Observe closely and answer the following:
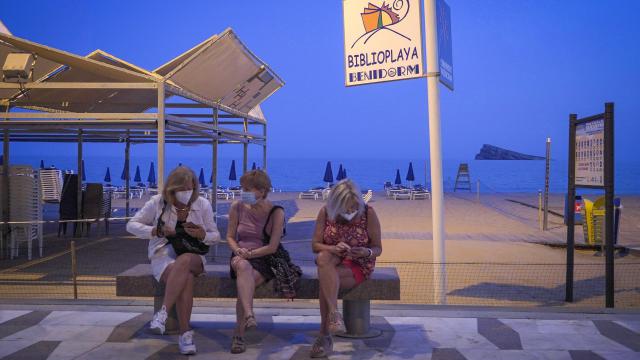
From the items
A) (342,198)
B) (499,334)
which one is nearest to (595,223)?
(499,334)

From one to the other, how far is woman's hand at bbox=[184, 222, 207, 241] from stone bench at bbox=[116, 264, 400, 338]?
325mm

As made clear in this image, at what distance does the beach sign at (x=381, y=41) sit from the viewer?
6.21m

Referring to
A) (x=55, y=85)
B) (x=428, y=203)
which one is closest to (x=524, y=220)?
(x=428, y=203)

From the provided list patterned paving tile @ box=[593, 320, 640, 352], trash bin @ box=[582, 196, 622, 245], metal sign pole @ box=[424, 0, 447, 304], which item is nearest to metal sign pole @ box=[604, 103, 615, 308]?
patterned paving tile @ box=[593, 320, 640, 352]

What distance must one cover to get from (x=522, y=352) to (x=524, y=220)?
13.1 meters

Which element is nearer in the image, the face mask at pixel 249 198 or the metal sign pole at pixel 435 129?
the face mask at pixel 249 198

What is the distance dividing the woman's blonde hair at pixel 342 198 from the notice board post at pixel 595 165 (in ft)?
9.36

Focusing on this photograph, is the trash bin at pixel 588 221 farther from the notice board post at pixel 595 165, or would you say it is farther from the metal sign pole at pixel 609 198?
the metal sign pole at pixel 609 198

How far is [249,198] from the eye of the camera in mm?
4656

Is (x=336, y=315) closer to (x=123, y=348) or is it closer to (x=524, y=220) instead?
(x=123, y=348)

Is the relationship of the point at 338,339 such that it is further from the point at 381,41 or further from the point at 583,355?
the point at 381,41

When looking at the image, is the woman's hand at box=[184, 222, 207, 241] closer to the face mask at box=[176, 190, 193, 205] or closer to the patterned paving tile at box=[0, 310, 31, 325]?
the face mask at box=[176, 190, 193, 205]

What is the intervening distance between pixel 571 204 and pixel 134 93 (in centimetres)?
703

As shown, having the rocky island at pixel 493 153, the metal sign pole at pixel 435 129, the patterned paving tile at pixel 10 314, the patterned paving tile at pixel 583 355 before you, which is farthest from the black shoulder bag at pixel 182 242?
the rocky island at pixel 493 153
